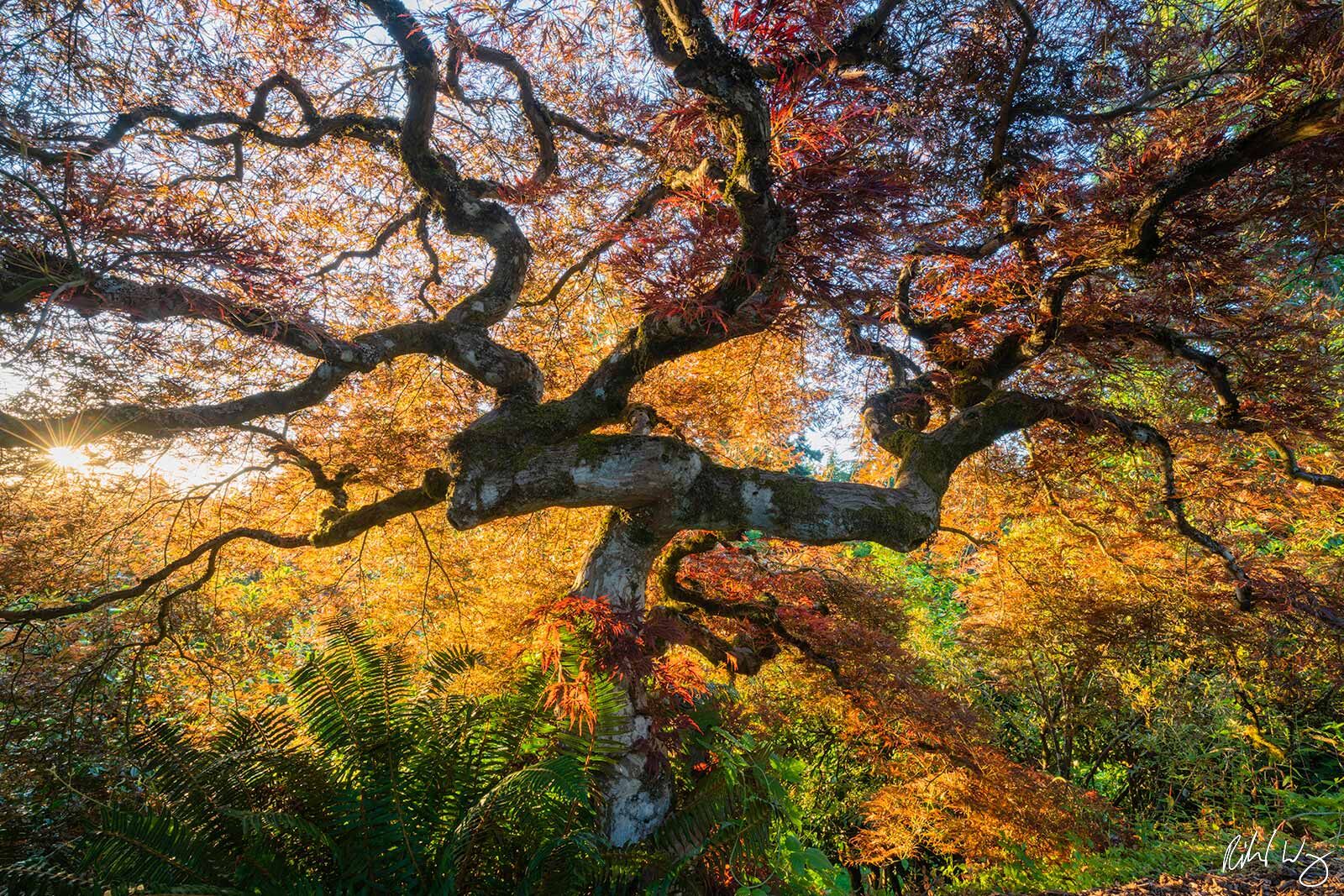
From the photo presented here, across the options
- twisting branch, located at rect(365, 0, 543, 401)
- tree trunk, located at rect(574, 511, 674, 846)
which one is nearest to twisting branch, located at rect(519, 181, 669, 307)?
twisting branch, located at rect(365, 0, 543, 401)

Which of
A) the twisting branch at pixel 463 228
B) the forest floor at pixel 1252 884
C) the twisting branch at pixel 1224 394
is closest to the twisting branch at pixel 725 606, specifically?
the twisting branch at pixel 463 228

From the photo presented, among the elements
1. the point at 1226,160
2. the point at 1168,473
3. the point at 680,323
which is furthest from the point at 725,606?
the point at 1226,160

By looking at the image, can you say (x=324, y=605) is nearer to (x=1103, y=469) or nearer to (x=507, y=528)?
(x=507, y=528)

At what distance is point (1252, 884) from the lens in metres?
1.35

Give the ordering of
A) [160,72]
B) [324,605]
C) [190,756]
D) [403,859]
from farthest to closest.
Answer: [324,605]
[160,72]
[190,756]
[403,859]

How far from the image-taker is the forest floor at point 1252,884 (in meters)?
1.30

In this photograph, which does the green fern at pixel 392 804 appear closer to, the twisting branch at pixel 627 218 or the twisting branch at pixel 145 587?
the twisting branch at pixel 145 587

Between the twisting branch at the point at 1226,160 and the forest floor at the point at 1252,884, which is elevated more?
the twisting branch at the point at 1226,160

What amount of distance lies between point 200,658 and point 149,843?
6.53 feet

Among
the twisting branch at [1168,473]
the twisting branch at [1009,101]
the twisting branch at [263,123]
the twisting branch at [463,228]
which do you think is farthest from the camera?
the twisting branch at [1168,473]

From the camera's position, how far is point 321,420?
2949 millimetres

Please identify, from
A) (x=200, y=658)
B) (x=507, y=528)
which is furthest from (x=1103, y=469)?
(x=200, y=658)

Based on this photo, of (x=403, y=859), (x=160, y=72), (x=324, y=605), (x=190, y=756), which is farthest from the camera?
(x=324, y=605)
